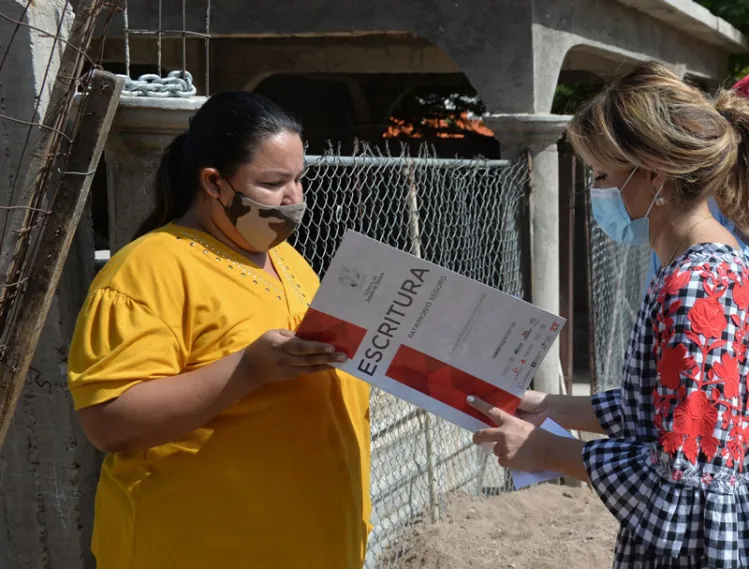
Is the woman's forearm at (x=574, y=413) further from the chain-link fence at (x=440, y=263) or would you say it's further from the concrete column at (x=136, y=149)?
the chain-link fence at (x=440, y=263)

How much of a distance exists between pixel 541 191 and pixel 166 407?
380 cm

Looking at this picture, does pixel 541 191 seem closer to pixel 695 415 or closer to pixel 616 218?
pixel 616 218

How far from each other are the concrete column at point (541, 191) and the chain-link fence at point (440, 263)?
9cm

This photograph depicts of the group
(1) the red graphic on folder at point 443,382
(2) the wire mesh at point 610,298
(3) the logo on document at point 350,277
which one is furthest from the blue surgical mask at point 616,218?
(2) the wire mesh at point 610,298

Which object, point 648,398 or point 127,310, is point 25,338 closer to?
point 127,310

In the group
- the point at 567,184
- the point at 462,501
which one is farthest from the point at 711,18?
the point at 462,501

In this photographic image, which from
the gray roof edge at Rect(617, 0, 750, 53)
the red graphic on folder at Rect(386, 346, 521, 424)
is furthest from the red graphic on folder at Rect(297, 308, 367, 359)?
the gray roof edge at Rect(617, 0, 750, 53)

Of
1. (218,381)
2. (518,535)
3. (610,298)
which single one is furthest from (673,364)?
(610,298)

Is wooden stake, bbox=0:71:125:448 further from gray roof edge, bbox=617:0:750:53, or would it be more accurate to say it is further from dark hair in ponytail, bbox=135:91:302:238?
gray roof edge, bbox=617:0:750:53

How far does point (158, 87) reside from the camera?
263 cm

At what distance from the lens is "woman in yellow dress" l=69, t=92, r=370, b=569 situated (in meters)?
1.78

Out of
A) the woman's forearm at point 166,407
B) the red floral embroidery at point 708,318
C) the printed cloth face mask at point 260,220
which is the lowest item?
the woman's forearm at point 166,407

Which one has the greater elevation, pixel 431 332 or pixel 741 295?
pixel 741 295

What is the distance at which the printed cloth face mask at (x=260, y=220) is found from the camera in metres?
1.98
